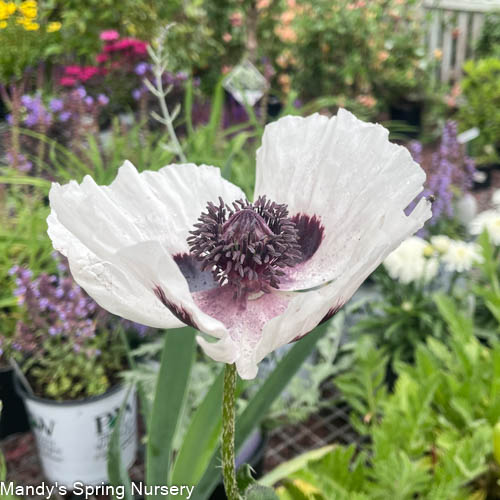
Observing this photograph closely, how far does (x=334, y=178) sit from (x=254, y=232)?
101 millimetres

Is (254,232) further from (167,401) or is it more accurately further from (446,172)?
(446,172)

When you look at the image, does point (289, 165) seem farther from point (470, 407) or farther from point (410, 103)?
point (410, 103)

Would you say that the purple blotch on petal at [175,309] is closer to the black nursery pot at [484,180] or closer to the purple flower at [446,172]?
the purple flower at [446,172]

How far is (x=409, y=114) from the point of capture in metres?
4.21

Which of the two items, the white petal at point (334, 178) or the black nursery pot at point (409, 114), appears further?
the black nursery pot at point (409, 114)

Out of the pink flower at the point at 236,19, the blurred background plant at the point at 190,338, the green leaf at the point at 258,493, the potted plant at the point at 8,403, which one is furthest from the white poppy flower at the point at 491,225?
the pink flower at the point at 236,19

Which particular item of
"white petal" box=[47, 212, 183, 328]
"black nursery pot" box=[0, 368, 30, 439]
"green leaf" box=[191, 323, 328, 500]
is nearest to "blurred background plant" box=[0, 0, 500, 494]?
"green leaf" box=[191, 323, 328, 500]

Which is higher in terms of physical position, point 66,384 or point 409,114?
point 66,384

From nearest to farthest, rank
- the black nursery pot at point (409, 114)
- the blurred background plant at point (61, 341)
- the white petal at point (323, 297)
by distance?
the white petal at point (323, 297) < the blurred background plant at point (61, 341) < the black nursery pot at point (409, 114)

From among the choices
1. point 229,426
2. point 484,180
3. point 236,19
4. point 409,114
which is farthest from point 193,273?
point 409,114

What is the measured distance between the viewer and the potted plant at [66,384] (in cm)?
133

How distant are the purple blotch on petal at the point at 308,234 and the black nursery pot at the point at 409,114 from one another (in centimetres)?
371

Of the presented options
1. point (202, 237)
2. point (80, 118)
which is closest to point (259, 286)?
point (202, 237)

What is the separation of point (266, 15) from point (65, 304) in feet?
9.45
